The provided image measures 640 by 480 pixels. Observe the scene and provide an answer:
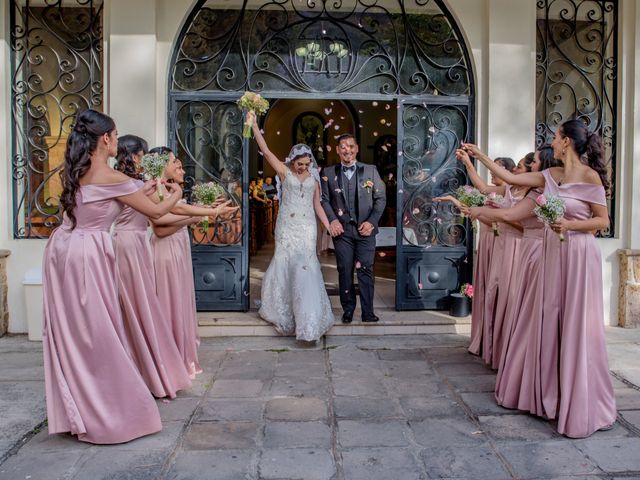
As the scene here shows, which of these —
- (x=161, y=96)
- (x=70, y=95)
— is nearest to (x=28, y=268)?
(x=70, y=95)

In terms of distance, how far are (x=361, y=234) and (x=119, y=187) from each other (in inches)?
131

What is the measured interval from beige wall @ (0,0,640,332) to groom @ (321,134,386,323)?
1.59 metres

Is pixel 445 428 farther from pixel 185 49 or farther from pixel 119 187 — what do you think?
pixel 185 49

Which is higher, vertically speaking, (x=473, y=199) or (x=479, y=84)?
(x=479, y=84)

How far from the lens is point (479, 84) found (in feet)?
23.8

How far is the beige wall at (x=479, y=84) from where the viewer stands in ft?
22.5

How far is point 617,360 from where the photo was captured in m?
5.84

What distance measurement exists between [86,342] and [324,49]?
4.77 metres

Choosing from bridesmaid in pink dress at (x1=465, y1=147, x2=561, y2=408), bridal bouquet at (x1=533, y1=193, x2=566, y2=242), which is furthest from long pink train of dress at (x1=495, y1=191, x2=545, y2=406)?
bridal bouquet at (x1=533, y1=193, x2=566, y2=242)

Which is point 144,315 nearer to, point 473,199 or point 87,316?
point 87,316

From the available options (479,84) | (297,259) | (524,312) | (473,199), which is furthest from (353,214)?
(524,312)

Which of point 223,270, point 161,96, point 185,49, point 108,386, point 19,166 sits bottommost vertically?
point 108,386

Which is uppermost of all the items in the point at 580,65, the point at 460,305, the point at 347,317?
the point at 580,65

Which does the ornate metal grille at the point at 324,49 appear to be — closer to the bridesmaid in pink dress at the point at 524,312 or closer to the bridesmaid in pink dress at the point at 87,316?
the bridesmaid in pink dress at the point at 524,312
